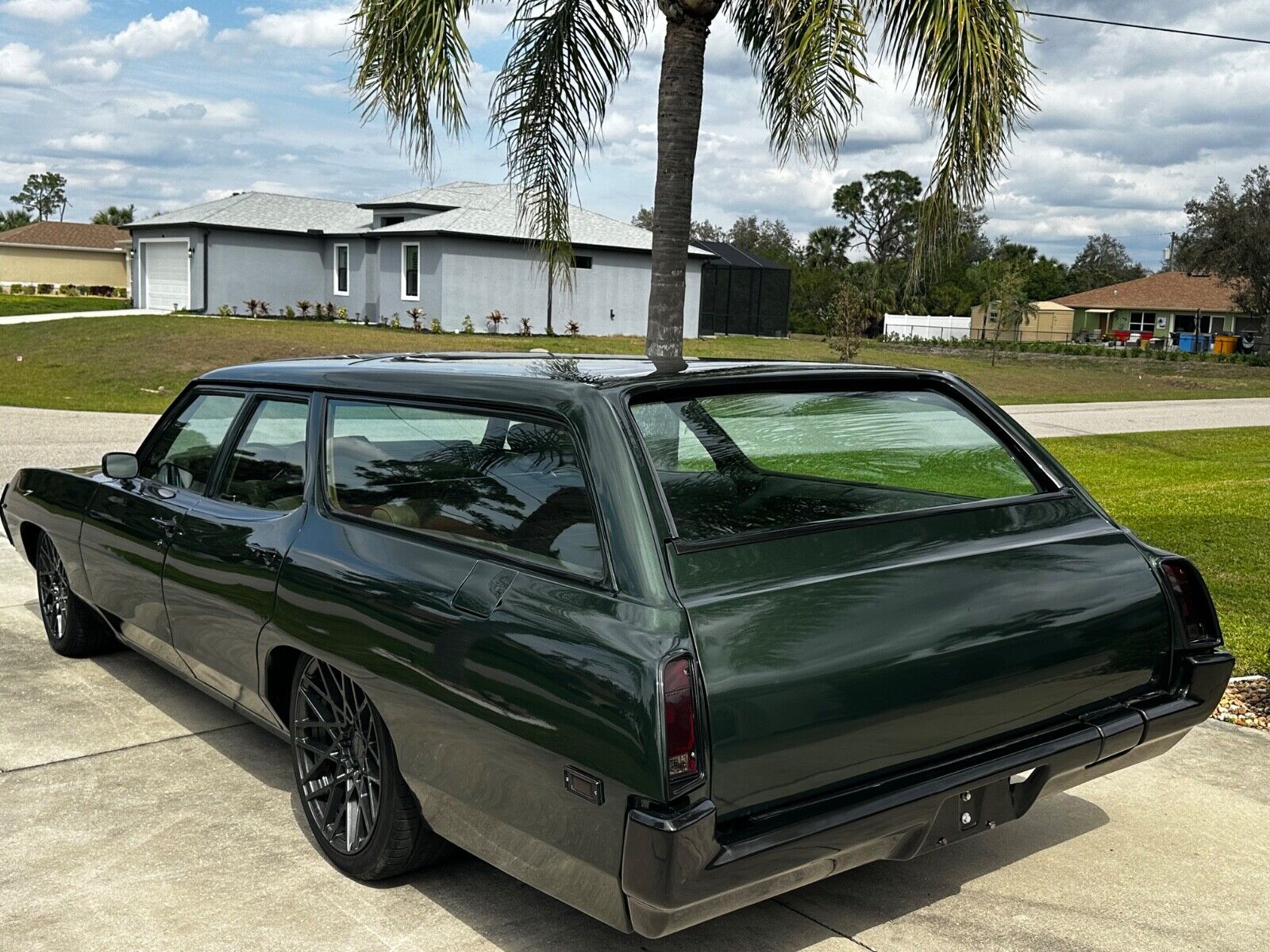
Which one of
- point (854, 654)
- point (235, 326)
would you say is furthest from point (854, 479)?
point (235, 326)

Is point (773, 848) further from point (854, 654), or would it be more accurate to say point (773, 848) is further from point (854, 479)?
point (854, 479)

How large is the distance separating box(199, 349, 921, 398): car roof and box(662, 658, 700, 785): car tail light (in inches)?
34.6

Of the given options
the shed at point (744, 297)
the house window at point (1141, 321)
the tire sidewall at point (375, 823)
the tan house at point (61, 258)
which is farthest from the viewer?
the house window at point (1141, 321)

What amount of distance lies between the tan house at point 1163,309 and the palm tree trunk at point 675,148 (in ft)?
223

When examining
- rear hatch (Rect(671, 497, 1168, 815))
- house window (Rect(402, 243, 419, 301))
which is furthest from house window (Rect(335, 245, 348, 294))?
rear hatch (Rect(671, 497, 1168, 815))

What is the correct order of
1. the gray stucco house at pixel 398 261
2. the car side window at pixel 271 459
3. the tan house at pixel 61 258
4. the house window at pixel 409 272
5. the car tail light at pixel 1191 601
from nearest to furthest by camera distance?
1. the car tail light at pixel 1191 601
2. the car side window at pixel 271 459
3. the gray stucco house at pixel 398 261
4. the house window at pixel 409 272
5. the tan house at pixel 61 258

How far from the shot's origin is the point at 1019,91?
7715 mm

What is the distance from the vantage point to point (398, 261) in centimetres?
3650

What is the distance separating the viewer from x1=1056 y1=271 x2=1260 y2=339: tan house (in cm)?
7200

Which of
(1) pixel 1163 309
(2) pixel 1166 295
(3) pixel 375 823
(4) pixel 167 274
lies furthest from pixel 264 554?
(2) pixel 1166 295

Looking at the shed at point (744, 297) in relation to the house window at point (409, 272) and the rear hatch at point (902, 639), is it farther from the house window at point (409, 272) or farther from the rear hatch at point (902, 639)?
the rear hatch at point (902, 639)

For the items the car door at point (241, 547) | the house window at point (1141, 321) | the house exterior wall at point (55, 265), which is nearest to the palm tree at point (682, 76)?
the car door at point (241, 547)

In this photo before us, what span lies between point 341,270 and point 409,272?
439cm

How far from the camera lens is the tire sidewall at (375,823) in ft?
11.2
